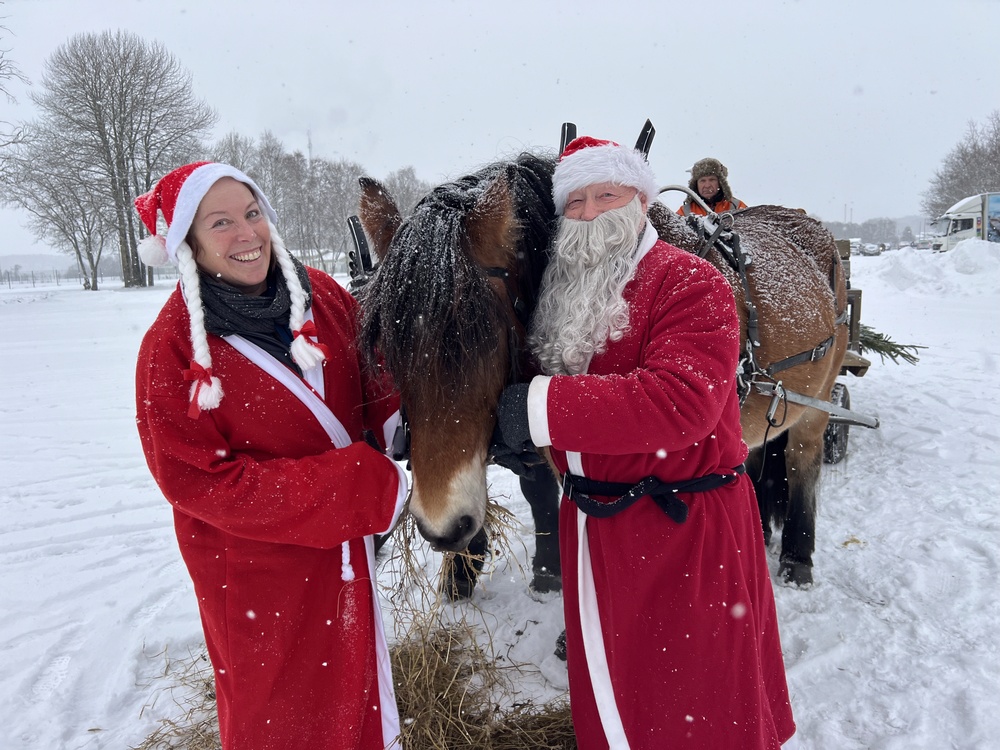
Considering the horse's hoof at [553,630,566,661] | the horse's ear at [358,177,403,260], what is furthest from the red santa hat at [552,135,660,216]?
the horse's hoof at [553,630,566,661]

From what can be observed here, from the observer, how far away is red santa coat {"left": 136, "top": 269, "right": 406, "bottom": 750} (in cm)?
148

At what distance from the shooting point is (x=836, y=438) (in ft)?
16.1

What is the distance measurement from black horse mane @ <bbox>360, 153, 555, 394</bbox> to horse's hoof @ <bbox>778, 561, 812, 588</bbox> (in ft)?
9.24

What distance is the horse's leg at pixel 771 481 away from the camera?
3.76m

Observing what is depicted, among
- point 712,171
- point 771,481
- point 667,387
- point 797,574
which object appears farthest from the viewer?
point 712,171

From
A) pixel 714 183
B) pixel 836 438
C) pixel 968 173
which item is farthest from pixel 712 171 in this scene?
pixel 968 173

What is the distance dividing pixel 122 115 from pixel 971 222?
42.2 m

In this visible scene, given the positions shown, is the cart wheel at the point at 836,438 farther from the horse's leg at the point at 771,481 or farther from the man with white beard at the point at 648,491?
the man with white beard at the point at 648,491

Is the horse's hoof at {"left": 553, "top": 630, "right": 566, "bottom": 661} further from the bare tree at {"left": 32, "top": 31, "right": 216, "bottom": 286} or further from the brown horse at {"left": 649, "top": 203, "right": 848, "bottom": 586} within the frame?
the bare tree at {"left": 32, "top": 31, "right": 216, "bottom": 286}

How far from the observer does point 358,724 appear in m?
1.71

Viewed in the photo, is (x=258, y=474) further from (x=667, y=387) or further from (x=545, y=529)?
(x=545, y=529)

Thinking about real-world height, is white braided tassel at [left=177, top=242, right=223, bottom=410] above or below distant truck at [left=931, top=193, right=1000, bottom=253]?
below

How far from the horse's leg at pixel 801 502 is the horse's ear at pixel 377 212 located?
113 inches

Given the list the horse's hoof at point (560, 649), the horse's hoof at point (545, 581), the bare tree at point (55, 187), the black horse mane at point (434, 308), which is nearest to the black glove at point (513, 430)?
the black horse mane at point (434, 308)
